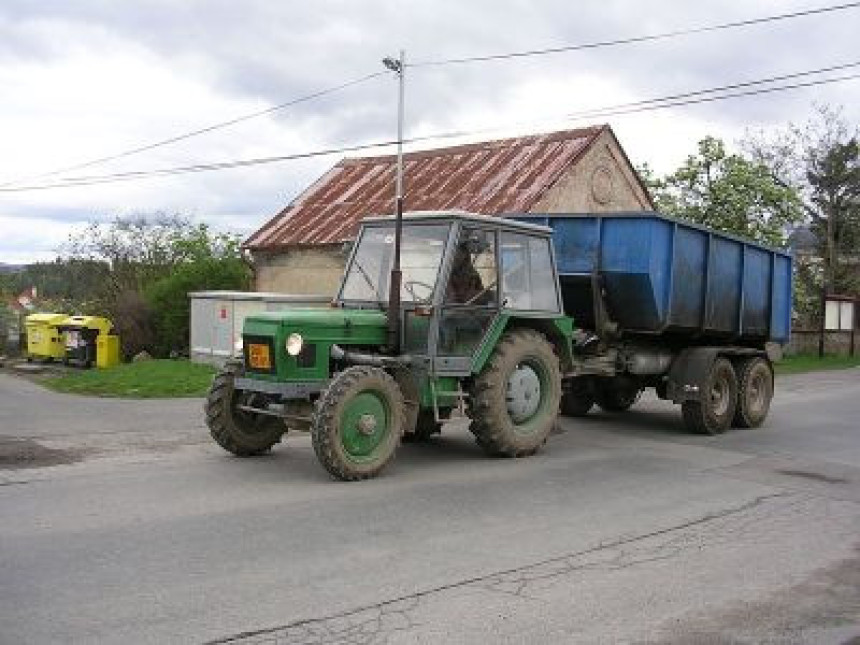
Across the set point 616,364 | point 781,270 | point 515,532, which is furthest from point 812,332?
point 515,532

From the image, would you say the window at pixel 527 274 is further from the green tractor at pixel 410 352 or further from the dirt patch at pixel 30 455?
the dirt patch at pixel 30 455

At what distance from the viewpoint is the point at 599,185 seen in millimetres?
24969

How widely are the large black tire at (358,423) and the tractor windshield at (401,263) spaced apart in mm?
1160

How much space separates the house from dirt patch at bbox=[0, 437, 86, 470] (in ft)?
40.9

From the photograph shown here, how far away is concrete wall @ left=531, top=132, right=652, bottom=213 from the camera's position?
23828 mm

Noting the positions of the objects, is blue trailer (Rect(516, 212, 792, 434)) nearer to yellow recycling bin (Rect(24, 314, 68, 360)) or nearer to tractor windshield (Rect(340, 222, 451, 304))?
tractor windshield (Rect(340, 222, 451, 304))

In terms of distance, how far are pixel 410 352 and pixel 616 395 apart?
6.02m

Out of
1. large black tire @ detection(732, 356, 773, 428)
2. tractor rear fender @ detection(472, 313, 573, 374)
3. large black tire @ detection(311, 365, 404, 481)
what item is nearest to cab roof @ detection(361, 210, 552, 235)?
tractor rear fender @ detection(472, 313, 573, 374)

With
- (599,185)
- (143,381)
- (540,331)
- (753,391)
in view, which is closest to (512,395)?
(540,331)

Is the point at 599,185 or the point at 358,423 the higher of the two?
the point at 599,185

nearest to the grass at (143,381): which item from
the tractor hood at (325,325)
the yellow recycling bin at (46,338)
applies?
the yellow recycling bin at (46,338)

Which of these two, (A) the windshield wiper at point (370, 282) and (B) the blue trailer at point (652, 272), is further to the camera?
(B) the blue trailer at point (652, 272)

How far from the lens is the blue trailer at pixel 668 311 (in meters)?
12.0

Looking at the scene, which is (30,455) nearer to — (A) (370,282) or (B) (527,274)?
(A) (370,282)
